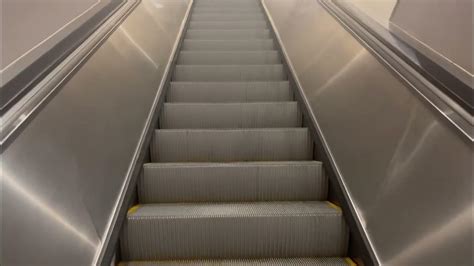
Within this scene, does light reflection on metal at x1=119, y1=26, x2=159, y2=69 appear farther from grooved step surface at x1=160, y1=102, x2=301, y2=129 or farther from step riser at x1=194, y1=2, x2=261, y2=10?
step riser at x1=194, y1=2, x2=261, y2=10

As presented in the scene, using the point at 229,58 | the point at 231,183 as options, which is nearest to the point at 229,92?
the point at 229,58

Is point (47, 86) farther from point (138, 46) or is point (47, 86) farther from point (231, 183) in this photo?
point (138, 46)

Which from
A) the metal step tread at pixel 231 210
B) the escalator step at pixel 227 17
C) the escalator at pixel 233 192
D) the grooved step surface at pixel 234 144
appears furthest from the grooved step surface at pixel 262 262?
the escalator step at pixel 227 17

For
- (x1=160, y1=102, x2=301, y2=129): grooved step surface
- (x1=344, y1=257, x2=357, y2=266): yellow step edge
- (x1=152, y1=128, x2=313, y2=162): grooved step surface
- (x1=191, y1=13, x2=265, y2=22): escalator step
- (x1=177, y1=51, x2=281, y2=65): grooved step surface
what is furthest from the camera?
(x1=191, y1=13, x2=265, y2=22): escalator step

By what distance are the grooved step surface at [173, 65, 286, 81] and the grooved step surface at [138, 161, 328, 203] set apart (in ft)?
4.74

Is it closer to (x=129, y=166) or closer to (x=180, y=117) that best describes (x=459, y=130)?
(x=129, y=166)

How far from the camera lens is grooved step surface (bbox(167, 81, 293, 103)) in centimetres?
337

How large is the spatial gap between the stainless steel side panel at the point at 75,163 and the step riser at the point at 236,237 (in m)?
0.26

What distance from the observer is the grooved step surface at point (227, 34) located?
4805 millimetres

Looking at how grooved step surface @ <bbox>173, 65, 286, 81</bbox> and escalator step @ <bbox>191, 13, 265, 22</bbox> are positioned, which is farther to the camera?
escalator step @ <bbox>191, 13, 265, 22</bbox>

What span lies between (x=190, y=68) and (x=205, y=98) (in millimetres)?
509

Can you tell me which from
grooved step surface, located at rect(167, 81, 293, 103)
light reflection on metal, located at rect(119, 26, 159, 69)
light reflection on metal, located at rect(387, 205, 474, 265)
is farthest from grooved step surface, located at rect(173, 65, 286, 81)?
light reflection on metal, located at rect(387, 205, 474, 265)

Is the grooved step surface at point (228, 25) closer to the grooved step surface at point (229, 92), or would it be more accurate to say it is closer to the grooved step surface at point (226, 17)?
the grooved step surface at point (226, 17)

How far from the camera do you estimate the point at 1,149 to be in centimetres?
121
